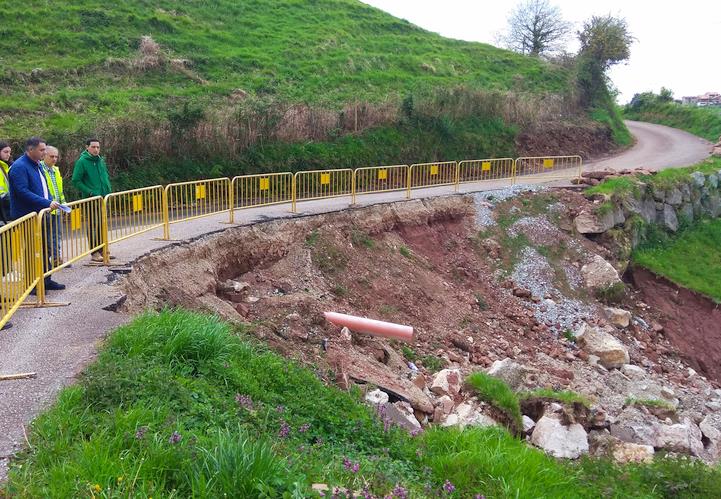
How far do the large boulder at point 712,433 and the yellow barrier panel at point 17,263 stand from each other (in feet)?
30.7

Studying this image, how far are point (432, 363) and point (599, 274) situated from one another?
8.14 metres

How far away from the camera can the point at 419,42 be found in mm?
38344

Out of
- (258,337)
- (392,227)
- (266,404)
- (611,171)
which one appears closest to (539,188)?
(611,171)

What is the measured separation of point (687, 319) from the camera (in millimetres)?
17094

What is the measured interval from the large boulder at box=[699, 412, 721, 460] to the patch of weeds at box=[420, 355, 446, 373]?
4097mm

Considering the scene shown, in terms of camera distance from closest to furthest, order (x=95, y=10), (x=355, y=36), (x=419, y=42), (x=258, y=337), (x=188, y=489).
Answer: (x=188, y=489)
(x=258, y=337)
(x=95, y=10)
(x=355, y=36)
(x=419, y=42)

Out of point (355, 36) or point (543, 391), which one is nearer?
point (543, 391)

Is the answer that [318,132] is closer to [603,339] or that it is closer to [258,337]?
[603,339]

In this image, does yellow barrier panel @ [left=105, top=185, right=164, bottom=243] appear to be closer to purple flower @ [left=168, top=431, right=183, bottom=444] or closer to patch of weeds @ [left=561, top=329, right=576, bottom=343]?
purple flower @ [left=168, top=431, right=183, bottom=444]

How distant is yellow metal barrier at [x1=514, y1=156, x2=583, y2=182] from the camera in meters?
22.5

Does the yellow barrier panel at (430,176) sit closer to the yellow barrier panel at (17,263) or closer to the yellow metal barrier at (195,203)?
the yellow metal barrier at (195,203)

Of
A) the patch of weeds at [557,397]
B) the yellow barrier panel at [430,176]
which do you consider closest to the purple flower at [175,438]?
the patch of weeds at [557,397]

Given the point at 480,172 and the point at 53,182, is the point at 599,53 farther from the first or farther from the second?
the point at 53,182

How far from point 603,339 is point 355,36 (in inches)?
1032
